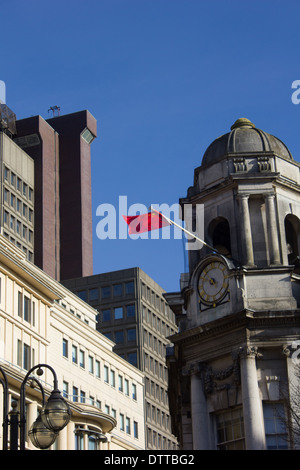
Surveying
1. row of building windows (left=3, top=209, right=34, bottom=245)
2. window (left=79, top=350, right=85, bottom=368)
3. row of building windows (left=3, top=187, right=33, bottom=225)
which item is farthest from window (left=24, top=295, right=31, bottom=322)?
row of building windows (left=3, top=187, right=33, bottom=225)

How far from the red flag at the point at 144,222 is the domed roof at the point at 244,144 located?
3.75 metres

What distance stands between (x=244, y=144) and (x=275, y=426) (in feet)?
47.2

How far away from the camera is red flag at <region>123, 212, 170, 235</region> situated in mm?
50375

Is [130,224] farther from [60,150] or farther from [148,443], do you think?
[60,150]

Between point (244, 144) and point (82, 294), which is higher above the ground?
point (82, 294)

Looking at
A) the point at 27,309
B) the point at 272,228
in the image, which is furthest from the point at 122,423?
Result: the point at 272,228

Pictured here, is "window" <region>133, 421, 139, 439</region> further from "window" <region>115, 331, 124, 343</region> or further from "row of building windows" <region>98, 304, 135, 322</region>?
"row of building windows" <region>98, 304, 135, 322</region>

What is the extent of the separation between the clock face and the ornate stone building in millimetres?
47

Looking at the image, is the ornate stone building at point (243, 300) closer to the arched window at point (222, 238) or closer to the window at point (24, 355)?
the arched window at point (222, 238)

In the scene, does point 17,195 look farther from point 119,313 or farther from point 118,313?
point 119,313

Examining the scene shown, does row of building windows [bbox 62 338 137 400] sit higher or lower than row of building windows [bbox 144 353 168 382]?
lower

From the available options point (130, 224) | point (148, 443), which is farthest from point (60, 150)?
point (130, 224)

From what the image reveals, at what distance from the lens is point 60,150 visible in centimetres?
18775

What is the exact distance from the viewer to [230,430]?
4488 centimetres
